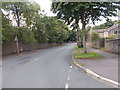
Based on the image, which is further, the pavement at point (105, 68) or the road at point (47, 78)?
the pavement at point (105, 68)

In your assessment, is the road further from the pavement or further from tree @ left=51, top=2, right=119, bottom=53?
tree @ left=51, top=2, right=119, bottom=53

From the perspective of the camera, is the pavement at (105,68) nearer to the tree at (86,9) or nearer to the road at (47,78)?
the road at (47,78)

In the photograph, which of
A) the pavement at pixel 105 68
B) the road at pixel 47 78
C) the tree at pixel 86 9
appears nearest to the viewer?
the road at pixel 47 78

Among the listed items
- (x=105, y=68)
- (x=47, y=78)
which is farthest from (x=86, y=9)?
(x=47, y=78)

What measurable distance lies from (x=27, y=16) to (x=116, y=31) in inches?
1134

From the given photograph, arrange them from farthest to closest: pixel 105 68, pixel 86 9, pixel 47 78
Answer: pixel 86 9 < pixel 105 68 < pixel 47 78

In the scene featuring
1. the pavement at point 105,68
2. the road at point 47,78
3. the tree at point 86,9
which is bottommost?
the road at point 47,78

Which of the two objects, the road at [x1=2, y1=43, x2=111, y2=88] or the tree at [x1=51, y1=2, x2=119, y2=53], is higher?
the tree at [x1=51, y1=2, x2=119, y2=53]

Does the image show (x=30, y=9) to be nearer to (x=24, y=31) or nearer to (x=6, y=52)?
(x=24, y=31)

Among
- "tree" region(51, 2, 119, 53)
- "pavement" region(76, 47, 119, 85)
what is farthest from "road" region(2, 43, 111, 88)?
"tree" region(51, 2, 119, 53)

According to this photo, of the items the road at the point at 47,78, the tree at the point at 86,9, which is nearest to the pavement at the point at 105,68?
the road at the point at 47,78

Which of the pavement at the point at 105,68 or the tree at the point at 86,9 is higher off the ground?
the tree at the point at 86,9

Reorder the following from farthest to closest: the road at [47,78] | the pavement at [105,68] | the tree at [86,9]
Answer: the tree at [86,9] → the pavement at [105,68] → the road at [47,78]

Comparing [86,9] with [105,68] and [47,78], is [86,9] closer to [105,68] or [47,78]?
[105,68]
